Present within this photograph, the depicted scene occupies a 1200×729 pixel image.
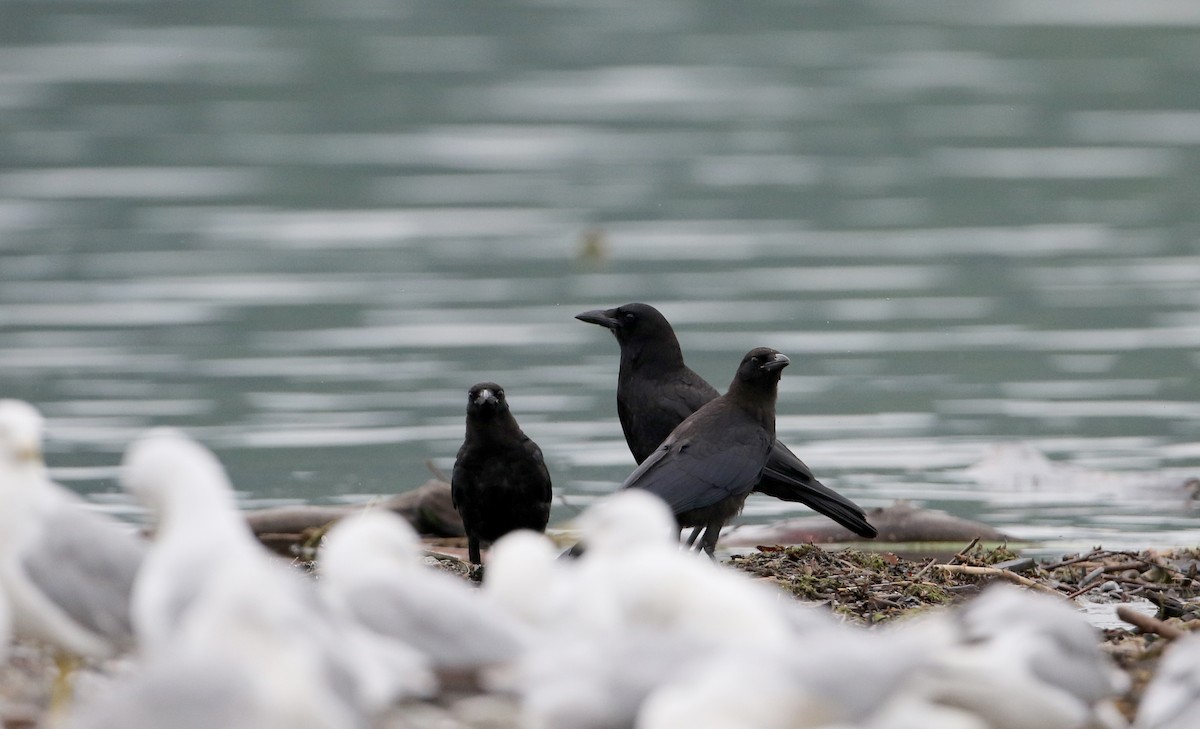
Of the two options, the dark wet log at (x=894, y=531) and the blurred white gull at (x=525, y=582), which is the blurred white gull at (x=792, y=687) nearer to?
the blurred white gull at (x=525, y=582)

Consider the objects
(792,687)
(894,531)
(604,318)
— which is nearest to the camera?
(792,687)

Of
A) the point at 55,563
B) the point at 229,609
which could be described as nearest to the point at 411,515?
the point at 55,563

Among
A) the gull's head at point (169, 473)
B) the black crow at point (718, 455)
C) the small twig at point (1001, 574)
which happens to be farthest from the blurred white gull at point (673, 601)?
the black crow at point (718, 455)

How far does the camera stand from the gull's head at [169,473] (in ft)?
20.9

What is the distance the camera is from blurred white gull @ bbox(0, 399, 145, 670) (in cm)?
654

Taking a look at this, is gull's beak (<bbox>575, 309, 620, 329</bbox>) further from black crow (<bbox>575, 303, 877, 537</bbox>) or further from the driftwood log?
the driftwood log

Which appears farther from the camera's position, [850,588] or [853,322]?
[853,322]

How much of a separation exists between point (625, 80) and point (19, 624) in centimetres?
3355

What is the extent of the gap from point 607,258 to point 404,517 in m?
10.9

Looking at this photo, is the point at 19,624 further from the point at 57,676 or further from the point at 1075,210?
the point at 1075,210

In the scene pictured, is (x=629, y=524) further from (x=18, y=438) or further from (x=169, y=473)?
(x=18, y=438)

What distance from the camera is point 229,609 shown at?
5746 mm

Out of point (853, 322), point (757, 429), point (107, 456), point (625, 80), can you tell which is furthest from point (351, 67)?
point (757, 429)

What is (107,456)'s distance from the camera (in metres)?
15.1
